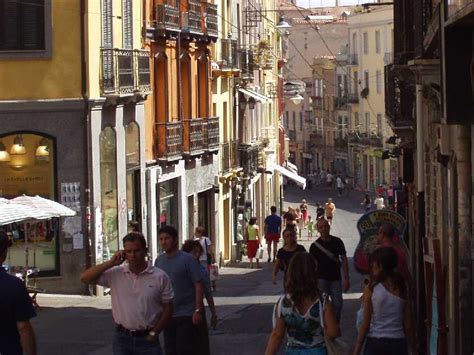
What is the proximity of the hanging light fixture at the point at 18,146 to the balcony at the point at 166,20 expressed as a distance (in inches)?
296

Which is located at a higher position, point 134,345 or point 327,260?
point 327,260

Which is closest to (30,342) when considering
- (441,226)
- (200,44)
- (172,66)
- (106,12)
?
(441,226)

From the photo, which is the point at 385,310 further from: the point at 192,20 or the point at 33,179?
the point at 192,20

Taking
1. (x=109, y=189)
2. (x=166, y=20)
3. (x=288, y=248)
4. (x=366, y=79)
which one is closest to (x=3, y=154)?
(x=109, y=189)

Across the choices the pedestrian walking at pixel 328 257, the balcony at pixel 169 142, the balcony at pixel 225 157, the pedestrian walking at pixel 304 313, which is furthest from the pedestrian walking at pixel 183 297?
the balcony at pixel 225 157

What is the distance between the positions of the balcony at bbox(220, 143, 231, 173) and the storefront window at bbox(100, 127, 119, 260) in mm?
13988

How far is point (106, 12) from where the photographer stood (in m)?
27.9

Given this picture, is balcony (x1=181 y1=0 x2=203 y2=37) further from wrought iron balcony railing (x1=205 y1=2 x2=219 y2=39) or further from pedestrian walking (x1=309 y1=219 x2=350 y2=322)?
pedestrian walking (x1=309 y1=219 x2=350 y2=322)

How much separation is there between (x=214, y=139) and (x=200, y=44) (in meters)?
2.75

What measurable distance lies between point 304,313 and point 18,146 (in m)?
17.6

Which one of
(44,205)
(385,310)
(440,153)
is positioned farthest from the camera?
(44,205)

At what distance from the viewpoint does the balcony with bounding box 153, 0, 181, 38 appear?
1298 inches

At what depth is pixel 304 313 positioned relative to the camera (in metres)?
9.22

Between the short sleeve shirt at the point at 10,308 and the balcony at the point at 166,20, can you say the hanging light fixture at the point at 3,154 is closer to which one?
the balcony at the point at 166,20
